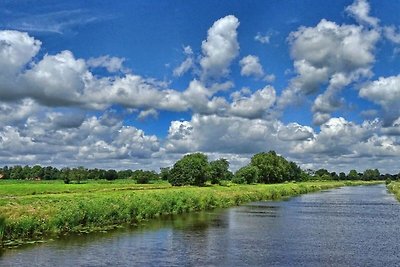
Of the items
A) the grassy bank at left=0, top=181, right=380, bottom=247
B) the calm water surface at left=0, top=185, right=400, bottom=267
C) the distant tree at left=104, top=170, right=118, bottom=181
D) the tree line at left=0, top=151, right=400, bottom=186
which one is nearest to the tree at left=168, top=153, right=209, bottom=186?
the tree line at left=0, top=151, right=400, bottom=186

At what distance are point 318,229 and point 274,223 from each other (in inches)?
224

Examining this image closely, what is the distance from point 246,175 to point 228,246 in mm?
116627

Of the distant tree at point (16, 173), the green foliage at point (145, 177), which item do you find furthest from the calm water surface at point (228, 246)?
the distant tree at point (16, 173)

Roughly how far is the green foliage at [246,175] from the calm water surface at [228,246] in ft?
321

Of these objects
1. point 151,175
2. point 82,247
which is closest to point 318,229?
point 82,247

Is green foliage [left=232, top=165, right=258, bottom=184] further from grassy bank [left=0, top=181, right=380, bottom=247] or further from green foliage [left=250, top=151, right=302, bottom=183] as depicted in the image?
grassy bank [left=0, top=181, right=380, bottom=247]

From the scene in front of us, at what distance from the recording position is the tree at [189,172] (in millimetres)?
110688

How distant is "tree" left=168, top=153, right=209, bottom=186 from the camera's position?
110688 mm

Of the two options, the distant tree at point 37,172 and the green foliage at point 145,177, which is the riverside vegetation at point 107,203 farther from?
the distant tree at point 37,172

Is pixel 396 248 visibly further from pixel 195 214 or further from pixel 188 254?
pixel 195 214

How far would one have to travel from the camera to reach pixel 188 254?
29.4 metres

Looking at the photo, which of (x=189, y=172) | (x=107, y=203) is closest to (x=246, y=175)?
(x=189, y=172)

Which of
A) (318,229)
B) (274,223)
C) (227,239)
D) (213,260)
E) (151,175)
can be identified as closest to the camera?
(213,260)

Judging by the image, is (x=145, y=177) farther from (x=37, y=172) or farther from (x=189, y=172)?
(x=37, y=172)
